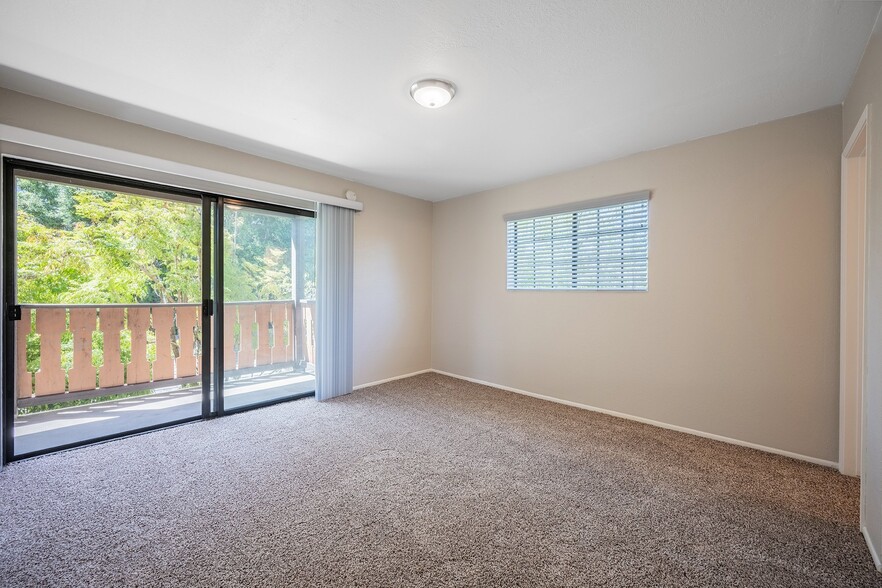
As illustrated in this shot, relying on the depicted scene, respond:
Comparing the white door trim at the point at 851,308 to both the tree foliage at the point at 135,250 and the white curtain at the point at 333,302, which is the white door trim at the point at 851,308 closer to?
the white curtain at the point at 333,302

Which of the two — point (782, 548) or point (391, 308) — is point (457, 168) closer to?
point (391, 308)

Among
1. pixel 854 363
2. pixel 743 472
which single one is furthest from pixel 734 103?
pixel 743 472

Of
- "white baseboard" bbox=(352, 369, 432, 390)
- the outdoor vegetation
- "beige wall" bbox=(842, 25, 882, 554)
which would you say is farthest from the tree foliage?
"beige wall" bbox=(842, 25, 882, 554)

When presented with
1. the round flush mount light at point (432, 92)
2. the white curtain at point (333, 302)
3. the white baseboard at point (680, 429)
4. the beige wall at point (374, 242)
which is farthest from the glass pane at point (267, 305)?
the white baseboard at point (680, 429)

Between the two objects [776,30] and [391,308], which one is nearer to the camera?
[776,30]

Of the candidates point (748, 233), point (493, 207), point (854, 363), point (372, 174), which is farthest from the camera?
point (493, 207)

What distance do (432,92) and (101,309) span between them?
4010mm

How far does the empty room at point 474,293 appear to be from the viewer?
1.58 metres

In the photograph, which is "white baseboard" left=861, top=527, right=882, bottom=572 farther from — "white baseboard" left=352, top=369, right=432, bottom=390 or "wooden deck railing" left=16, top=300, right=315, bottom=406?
"wooden deck railing" left=16, top=300, right=315, bottom=406

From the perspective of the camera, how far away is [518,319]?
4.07 meters

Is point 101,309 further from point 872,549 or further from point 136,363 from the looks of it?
point 872,549

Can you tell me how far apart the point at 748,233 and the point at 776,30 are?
4.73ft

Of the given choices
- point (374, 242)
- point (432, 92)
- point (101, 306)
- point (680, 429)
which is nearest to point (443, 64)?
point (432, 92)

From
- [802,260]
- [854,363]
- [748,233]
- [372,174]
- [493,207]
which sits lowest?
[854,363]
